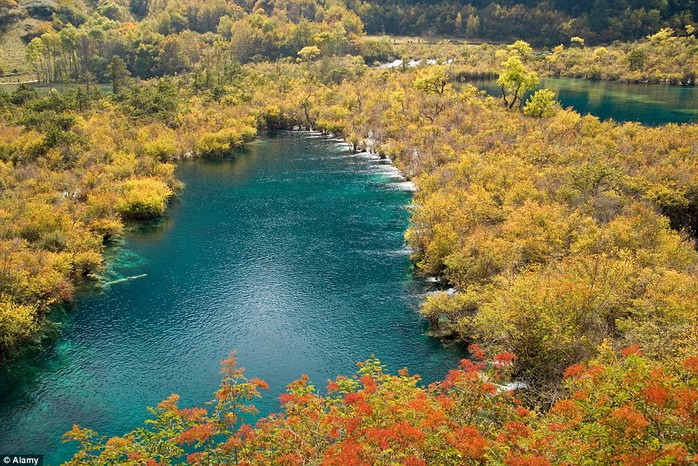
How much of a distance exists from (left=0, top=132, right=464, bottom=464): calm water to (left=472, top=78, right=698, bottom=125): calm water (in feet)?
243

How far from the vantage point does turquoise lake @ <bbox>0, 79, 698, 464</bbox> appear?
3641cm

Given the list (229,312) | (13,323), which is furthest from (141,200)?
(13,323)

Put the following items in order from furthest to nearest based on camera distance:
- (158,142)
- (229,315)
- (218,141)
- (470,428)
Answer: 1. (218,141)
2. (158,142)
3. (229,315)
4. (470,428)

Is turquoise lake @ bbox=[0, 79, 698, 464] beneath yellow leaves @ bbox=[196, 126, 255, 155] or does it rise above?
beneath

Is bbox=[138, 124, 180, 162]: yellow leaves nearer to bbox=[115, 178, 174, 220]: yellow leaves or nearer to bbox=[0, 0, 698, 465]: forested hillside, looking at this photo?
bbox=[0, 0, 698, 465]: forested hillside

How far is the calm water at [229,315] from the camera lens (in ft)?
119

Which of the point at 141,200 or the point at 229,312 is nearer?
the point at 229,312

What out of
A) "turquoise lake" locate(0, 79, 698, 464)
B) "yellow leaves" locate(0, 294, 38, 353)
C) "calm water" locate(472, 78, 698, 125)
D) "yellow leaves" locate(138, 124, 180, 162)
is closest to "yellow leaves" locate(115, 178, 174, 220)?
"turquoise lake" locate(0, 79, 698, 464)

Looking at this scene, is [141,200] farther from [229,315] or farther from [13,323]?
[13,323]

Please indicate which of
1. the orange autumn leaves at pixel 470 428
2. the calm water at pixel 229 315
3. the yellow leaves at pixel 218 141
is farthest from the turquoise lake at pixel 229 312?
the yellow leaves at pixel 218 141

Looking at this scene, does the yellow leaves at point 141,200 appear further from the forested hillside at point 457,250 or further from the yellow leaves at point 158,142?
the yellow leaves at point 158,142

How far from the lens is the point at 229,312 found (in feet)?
154

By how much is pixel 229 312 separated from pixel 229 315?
52 cm

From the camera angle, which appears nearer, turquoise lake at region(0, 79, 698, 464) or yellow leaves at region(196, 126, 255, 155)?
turquoise lake at region(0, 79, 698, 464)
